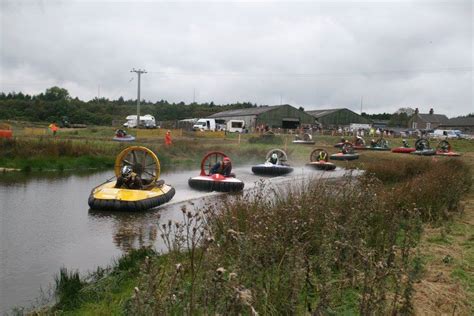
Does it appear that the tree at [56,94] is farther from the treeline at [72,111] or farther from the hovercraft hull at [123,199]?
the hovercraft hull at [123,199]

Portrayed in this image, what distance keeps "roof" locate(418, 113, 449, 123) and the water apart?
73.2 m

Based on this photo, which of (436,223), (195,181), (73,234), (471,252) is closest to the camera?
(471,252)

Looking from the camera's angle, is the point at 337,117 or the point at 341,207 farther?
the point at 337,117

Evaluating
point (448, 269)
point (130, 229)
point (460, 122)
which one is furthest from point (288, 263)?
point (460, 122)

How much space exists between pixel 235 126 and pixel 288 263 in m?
48.5

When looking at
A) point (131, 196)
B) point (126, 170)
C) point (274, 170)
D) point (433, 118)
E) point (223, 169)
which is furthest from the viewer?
point (433, 118)

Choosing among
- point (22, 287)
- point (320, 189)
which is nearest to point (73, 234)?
point (22, 287)

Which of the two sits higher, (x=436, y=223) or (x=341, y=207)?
(x=341, y=207)

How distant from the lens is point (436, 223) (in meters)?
8.56

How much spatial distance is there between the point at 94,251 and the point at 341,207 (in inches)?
204

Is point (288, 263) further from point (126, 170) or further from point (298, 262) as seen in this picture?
point (126, 170)

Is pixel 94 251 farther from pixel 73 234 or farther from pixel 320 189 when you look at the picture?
pixel 320 189

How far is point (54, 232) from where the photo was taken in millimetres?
10859

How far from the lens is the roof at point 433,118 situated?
81.4 m
